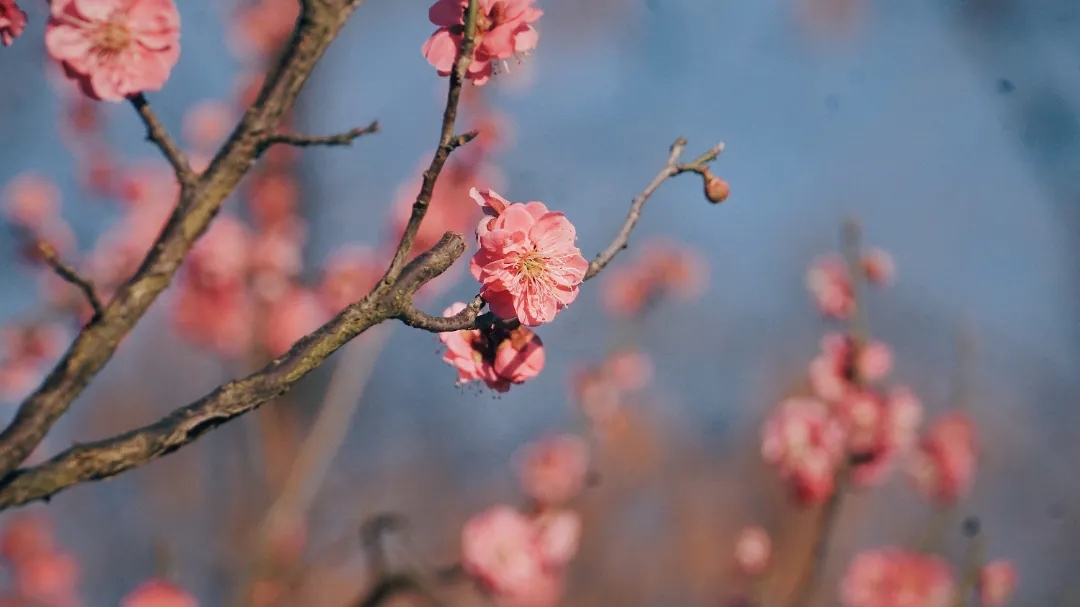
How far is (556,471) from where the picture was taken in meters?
3.00

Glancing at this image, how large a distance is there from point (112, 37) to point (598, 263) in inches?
23.1

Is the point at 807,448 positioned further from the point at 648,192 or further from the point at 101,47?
the point at 101,47

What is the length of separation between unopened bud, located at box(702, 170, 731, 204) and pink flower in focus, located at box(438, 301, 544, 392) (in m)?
0.31

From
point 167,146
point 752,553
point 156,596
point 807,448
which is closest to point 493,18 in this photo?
point 167,146

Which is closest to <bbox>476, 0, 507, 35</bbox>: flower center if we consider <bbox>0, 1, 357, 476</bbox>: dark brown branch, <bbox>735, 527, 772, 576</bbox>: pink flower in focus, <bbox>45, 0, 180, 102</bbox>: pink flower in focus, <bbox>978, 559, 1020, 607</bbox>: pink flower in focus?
<bbox>0, 1, 357, 476</bbox>: dark brown branch

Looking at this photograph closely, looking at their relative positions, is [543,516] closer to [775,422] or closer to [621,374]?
[775,422]

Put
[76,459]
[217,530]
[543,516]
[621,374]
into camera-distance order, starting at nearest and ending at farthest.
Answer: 1. [76,459]
2. [543,516]
3. [621,374]
4. [217,530]

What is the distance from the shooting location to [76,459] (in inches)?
28.8

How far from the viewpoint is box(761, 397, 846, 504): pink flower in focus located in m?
2.57

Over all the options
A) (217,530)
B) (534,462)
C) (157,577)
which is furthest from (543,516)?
(217,530)

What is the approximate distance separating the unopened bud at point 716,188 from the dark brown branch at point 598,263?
18 millimetres

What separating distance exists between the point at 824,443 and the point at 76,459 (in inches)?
90.7

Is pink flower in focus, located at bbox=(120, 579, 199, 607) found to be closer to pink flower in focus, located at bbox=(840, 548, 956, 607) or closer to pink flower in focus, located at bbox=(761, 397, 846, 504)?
pink flower in focus, located at bbox=(761, 397, 846, 504)

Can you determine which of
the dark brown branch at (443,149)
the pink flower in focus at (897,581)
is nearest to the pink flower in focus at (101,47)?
the dark brown branch at (443,149)
